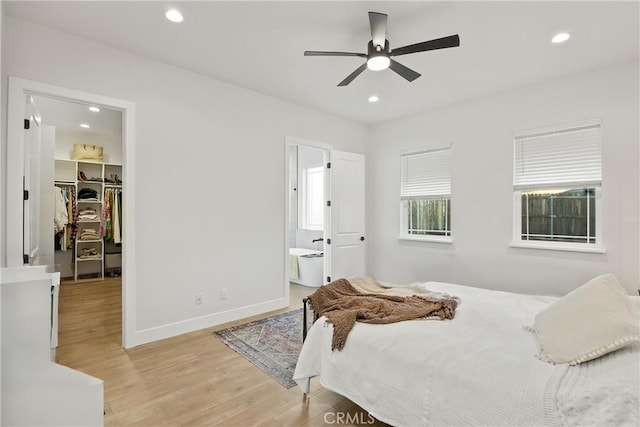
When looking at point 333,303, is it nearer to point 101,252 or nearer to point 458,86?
point 458,86

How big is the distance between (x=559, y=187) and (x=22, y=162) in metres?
5.24

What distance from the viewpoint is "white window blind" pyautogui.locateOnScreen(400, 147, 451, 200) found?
14.9 feet

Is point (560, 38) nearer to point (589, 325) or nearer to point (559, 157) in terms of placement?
point (559, 157)

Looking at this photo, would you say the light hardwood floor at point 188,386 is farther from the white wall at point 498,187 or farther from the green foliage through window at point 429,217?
the green foliage through window at point 429,217

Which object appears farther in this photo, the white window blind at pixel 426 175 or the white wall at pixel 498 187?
the white window blind at pixel 426 175

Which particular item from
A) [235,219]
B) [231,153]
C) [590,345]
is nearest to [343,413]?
[590,345]

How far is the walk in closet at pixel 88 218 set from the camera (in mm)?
5824

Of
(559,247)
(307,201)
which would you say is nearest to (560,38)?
(559,247)

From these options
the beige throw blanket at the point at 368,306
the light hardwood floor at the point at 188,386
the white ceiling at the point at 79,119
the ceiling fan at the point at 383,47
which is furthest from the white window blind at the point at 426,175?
the white ceiling at the point at 79,119

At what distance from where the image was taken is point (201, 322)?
11.4 ft

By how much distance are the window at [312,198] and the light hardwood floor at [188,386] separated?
349 cm

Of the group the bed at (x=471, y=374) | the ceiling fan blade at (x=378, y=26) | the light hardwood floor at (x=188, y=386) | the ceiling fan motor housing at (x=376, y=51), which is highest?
the ceiling fan blade at (x=378, y=26)

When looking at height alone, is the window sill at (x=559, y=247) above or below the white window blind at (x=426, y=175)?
below

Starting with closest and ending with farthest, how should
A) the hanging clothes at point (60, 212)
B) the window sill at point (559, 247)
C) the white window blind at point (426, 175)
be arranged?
the window sill at point (559, 247) < the white window blind at point (426, 175) < the hanging clothes at point (60, 212)
